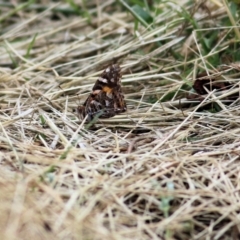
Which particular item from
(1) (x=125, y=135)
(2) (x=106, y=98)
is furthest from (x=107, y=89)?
(1) (x=125, y=135)

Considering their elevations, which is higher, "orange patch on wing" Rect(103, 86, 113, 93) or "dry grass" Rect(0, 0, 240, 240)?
"orange patch on wing" Rect(103, 86, 113, 93)

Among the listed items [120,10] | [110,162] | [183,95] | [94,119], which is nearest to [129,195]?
[110,162]

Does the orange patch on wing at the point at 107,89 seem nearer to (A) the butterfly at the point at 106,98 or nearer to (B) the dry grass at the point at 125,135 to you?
(A) the butterfly at the point at 106,98

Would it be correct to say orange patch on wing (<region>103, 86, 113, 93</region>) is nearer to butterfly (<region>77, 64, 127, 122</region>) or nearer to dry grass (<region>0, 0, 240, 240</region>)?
butterfly (<region>77, 64, 127, 122</region>)

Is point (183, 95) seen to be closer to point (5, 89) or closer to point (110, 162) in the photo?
point (110, 162)

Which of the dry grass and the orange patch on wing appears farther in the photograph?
the orange patch on wing

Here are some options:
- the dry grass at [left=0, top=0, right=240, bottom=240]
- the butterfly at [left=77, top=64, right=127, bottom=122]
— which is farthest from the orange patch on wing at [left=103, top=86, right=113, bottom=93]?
the dry grass at [left=0, top=0, right=240, bottom=240]

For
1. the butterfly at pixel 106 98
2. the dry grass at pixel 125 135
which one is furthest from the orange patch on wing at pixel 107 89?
the dry grass at pixel 125 135
